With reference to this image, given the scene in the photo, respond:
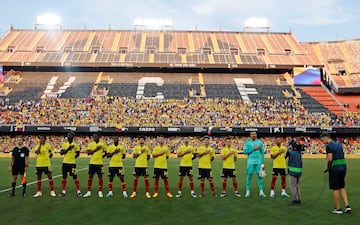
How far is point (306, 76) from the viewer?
2186 inches

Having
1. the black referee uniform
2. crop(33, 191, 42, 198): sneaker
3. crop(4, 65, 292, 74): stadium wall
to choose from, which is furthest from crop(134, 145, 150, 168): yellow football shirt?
crop(4, 65, 292, 74): stadium wall

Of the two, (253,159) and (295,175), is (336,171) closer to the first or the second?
(295,175)

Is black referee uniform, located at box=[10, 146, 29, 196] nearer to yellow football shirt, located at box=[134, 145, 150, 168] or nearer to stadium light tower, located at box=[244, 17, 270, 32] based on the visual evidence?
yellow football shirt, located at box=[134, 145, 150, 168]

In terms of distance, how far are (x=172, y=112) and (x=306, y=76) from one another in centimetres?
2276

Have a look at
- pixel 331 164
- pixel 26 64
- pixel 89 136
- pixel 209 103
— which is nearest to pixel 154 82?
pixel 209 103

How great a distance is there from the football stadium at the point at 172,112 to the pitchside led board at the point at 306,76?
Answer: 15cm

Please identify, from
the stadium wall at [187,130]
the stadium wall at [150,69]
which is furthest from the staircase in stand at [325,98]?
the stadium wall at [187,130]

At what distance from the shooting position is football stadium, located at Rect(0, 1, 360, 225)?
11.9 meters

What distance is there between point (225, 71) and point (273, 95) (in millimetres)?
10468

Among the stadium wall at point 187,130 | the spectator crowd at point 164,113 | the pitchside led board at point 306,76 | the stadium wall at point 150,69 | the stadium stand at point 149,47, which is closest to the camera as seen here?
the stadium wall at point 187,130

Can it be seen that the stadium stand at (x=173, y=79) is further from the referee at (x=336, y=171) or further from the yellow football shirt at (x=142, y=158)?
the referee at (x=336, y=171)

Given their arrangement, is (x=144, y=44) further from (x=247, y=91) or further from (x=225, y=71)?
(x=247, y=91)

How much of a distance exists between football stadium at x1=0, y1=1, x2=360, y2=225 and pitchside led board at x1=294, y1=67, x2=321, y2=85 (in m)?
0.15

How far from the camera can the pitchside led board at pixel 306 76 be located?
55094mm
